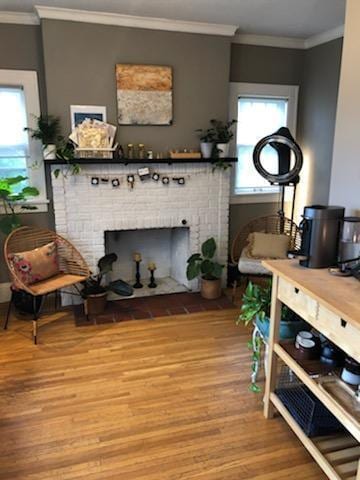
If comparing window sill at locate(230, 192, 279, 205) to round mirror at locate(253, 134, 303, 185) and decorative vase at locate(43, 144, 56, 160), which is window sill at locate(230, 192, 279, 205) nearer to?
round mirror at locate(253, 134, 303, 185)

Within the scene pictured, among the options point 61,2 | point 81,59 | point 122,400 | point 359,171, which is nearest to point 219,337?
point 122,400

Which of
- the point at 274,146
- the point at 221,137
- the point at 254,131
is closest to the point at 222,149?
the point at 221,137

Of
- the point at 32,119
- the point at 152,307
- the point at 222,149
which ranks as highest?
the point at 32,119

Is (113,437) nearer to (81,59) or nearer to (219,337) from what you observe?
(219,337)

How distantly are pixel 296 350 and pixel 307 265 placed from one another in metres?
0.44

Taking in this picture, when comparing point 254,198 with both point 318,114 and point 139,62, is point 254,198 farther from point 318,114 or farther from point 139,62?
point 139,62

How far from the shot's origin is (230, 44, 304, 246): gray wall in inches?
162

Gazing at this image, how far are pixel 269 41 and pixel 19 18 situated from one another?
241cm

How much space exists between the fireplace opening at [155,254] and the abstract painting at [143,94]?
3.73ft

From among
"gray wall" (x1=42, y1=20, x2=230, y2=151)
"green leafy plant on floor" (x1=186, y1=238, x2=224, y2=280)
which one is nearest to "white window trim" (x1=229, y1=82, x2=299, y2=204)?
"gray wall" (x1=42, y1=20, x2=230, y2=151)

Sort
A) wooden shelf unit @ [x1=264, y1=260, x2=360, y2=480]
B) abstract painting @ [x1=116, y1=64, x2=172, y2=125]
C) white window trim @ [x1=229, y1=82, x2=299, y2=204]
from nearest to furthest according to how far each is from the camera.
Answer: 1. wooden shelf unit @ [x1=264, y1=260, x2=360, y2=480]
2. abstract painting @ [x1=116, y1=64, x2=172, y2=125]
3. white window trim @ [x1=229, y1=82, x2=299, y2=204]

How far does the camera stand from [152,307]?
3.76 m

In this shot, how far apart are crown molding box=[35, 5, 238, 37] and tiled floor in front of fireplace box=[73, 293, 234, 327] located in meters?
2.53

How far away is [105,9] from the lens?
3299 millimetres
